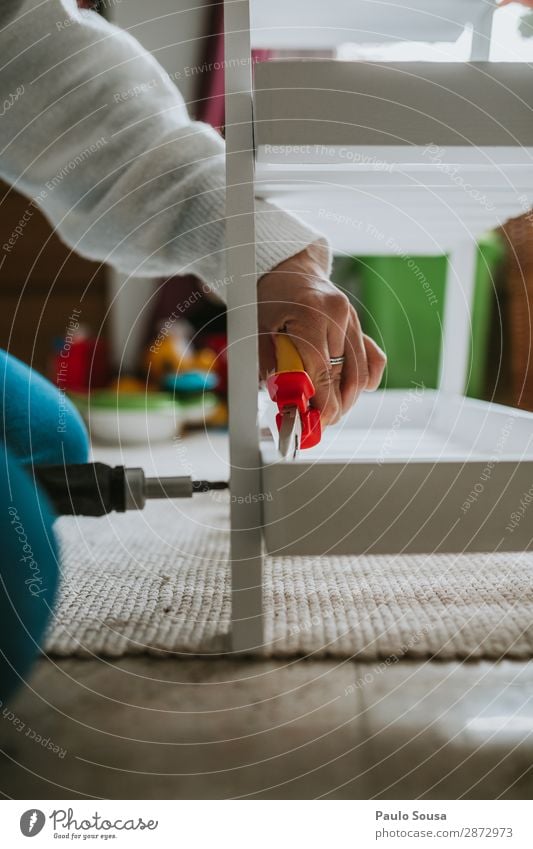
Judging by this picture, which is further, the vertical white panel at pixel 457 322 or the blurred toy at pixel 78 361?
the blurred toy at pixel 78 361

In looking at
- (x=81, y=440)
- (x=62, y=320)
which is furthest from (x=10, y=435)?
(x=62, y=320)

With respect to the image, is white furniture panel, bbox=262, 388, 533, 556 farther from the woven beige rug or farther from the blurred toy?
the blurred toy

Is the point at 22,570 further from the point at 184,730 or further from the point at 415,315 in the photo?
the point at 415,315

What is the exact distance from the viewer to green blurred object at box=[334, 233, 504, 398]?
0.81 m

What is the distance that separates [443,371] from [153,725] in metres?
0.62

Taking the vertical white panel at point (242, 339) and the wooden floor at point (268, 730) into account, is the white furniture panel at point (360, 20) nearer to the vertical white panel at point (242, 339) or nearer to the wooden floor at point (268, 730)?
the vertical white panel at point (242, 339)

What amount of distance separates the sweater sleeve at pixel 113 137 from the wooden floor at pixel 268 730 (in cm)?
24

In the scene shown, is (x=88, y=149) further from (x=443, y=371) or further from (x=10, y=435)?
(x=443, y=371)

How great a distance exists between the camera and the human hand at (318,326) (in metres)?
0.34

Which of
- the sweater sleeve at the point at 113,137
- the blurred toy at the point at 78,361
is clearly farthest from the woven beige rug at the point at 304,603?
the blurred toy at the point at 78,361

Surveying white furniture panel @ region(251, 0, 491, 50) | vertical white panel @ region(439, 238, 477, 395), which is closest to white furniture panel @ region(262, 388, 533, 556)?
white furniture panel @ region(251, 0, 491, 50)

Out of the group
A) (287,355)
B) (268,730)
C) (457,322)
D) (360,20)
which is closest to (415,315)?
(457,322)

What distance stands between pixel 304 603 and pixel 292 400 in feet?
0.50

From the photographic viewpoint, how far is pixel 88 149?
37cm
